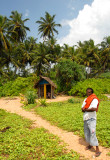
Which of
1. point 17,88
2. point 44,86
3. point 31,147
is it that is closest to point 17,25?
point 17,88

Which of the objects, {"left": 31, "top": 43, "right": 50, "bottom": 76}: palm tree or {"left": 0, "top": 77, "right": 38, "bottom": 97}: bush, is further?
{"left": 31, "top": 43, "right": 50, "bottom": 76}: palm tree

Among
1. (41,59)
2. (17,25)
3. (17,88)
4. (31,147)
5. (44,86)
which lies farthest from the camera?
(17,25)

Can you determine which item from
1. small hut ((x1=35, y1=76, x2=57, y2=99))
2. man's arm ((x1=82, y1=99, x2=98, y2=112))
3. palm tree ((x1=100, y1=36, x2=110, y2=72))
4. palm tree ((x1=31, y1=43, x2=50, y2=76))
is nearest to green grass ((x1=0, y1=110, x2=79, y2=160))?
man's arm ((x1=82, y1=99, x2=98, y2=112))

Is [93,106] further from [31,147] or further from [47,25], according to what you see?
[47,25]

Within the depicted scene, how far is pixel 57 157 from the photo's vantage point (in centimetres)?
325

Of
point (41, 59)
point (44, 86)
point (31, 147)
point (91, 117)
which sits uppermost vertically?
point (41, 59)

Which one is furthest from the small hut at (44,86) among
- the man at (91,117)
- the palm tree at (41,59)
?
the man at (91,117)

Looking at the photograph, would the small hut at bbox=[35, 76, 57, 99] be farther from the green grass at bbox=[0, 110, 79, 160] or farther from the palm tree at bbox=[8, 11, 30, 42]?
the palm tree at bbox=[8, 11, 30, 42]

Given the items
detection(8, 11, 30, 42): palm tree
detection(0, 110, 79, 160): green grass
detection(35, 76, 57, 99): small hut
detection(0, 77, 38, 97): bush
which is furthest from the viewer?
detection(8, 11, 30, 42): palm tree

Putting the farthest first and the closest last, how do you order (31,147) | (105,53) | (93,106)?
(105,53) → (31,147) → (93,106)

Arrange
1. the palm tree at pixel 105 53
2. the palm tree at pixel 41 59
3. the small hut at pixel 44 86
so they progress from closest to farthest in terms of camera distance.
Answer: the small hut at pixel 44 86, the palm tree at pixel 41 59, the palm tree at pixel 105 53

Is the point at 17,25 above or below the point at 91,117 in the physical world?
above

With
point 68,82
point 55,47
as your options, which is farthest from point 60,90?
point 55,47

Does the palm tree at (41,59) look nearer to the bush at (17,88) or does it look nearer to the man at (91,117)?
the bush at (17,88)
